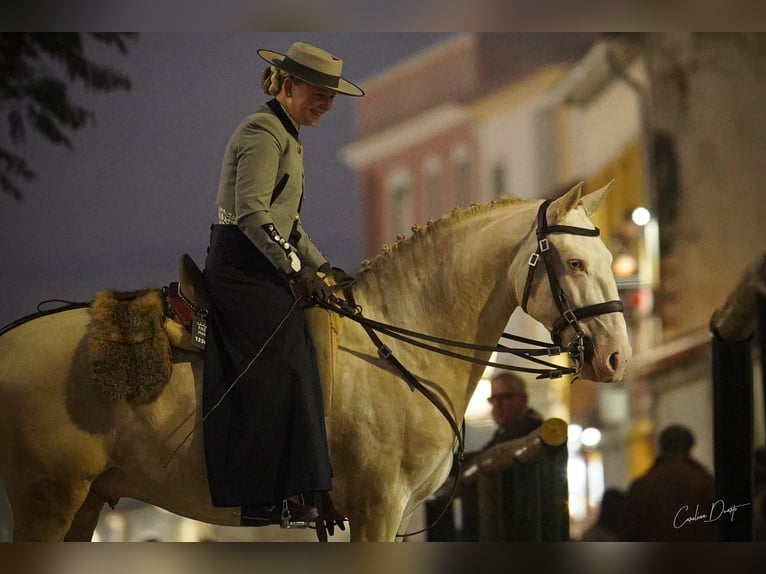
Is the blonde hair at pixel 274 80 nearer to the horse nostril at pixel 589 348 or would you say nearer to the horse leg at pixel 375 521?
the horse nostril at pixel 589 348

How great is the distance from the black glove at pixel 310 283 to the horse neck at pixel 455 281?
1.00 feet

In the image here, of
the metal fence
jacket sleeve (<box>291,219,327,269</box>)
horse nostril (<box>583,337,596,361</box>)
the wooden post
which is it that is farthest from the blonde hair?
the wooden post

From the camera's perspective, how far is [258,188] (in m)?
4.43

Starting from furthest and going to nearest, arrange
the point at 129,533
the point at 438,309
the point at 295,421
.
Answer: the point at 129,533 → the point at 438,309 → the point at 295,421

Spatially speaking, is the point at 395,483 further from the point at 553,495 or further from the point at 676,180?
the point at 676,180

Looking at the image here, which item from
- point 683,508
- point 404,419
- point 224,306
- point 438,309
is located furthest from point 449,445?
point 683,508

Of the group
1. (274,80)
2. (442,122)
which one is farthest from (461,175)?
(274,80)

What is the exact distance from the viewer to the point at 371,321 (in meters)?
4.48

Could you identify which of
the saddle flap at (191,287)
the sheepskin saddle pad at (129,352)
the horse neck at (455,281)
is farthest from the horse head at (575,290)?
the sheepskin saddle pad at (129,352)

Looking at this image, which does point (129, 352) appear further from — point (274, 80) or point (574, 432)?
point (574, 432)

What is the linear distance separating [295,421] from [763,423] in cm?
260

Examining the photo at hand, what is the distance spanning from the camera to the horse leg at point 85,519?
4.67m

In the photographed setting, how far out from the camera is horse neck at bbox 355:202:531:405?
14.9ft

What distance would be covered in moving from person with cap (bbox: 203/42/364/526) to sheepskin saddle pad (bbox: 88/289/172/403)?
0.20 m
